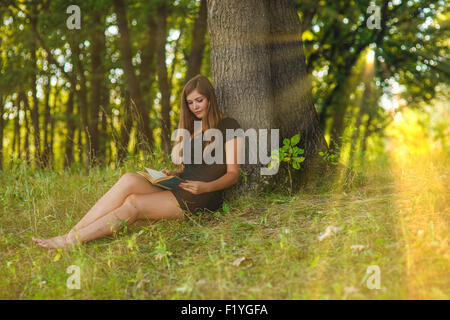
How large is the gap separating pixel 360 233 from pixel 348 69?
21.8 ft

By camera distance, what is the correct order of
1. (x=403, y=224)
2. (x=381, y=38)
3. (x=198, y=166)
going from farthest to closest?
(x=381, y=38) → (x=198, y=166) → (x=403, y=224)

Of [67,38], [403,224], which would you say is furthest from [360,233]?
[67,38]

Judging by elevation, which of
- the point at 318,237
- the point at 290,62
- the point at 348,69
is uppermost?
the point at 348,69

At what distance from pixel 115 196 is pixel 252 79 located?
75.0 inches

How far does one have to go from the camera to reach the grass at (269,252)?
2.53 meters

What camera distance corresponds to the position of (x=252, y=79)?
4.30m

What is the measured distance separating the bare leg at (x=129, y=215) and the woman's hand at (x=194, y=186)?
0.20m

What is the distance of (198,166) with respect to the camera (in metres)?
3.96

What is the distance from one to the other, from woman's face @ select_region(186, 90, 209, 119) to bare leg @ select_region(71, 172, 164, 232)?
34.9 inches

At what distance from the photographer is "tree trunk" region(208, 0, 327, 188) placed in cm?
428

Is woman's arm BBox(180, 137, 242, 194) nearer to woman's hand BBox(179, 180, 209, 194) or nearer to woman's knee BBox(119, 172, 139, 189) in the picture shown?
woman's hand BBox(179, 180, 209, 194)

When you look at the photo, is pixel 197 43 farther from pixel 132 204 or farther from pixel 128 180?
pixel 132 204

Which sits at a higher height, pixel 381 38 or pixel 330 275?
pixel 381 38

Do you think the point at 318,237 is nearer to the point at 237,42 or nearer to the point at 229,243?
the point at 229,243
